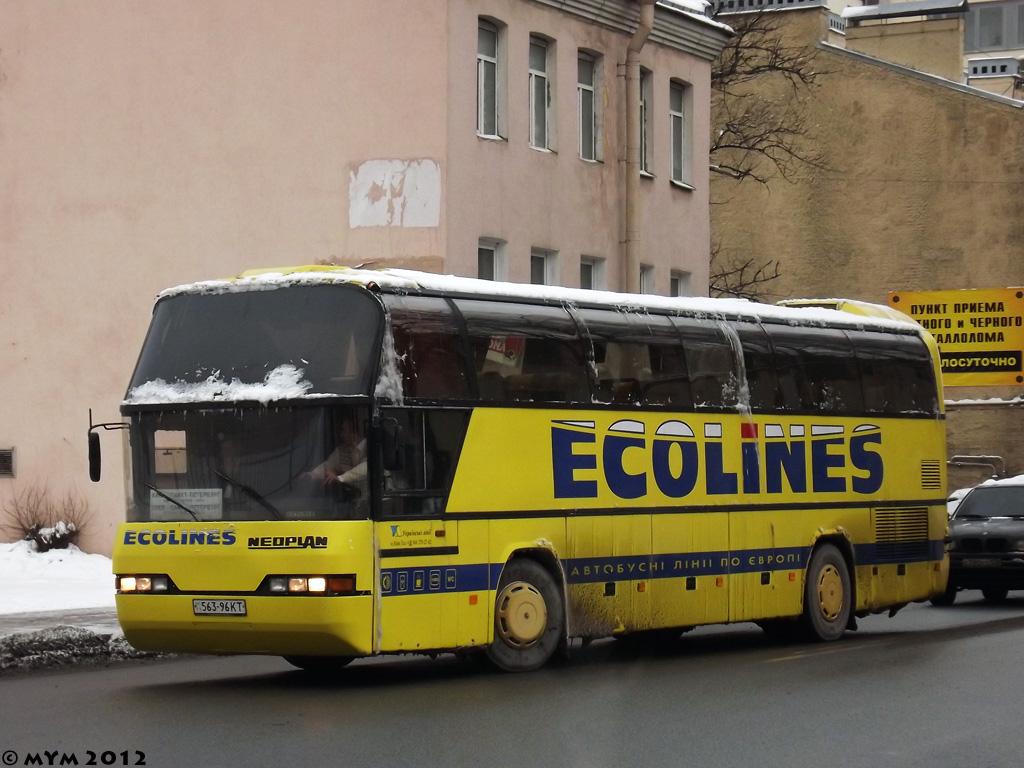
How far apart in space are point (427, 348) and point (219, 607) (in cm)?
250

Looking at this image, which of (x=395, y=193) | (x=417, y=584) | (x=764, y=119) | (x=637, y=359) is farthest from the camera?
(x=764, y=119)

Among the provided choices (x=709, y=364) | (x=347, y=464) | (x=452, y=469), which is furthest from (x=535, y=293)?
(x=347, y=464)

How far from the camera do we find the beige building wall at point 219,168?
26.9 metres

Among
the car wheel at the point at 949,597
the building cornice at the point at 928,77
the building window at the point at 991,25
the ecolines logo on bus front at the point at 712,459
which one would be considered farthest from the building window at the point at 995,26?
the ecolines logo on bus front at the point at 712,459

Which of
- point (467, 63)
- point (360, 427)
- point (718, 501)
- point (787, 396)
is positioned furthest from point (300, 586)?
point (467, 63)

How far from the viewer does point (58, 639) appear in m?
16.2

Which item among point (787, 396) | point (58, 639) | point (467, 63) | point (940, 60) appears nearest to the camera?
point (58, 639)

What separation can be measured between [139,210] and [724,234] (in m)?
21.6

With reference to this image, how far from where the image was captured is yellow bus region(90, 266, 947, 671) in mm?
13375

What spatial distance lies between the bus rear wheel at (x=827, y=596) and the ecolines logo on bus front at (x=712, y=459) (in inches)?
27.1

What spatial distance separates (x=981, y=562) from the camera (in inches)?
950

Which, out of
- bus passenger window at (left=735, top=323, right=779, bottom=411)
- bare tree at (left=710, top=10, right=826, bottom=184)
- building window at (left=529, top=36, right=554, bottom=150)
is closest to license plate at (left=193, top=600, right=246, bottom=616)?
bus passenger window at (left=735, top=323, right=779, bottom=411)

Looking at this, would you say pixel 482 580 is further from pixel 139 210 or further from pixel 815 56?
pixel 815 56

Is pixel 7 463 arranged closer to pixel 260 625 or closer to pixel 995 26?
pixel 260 625
